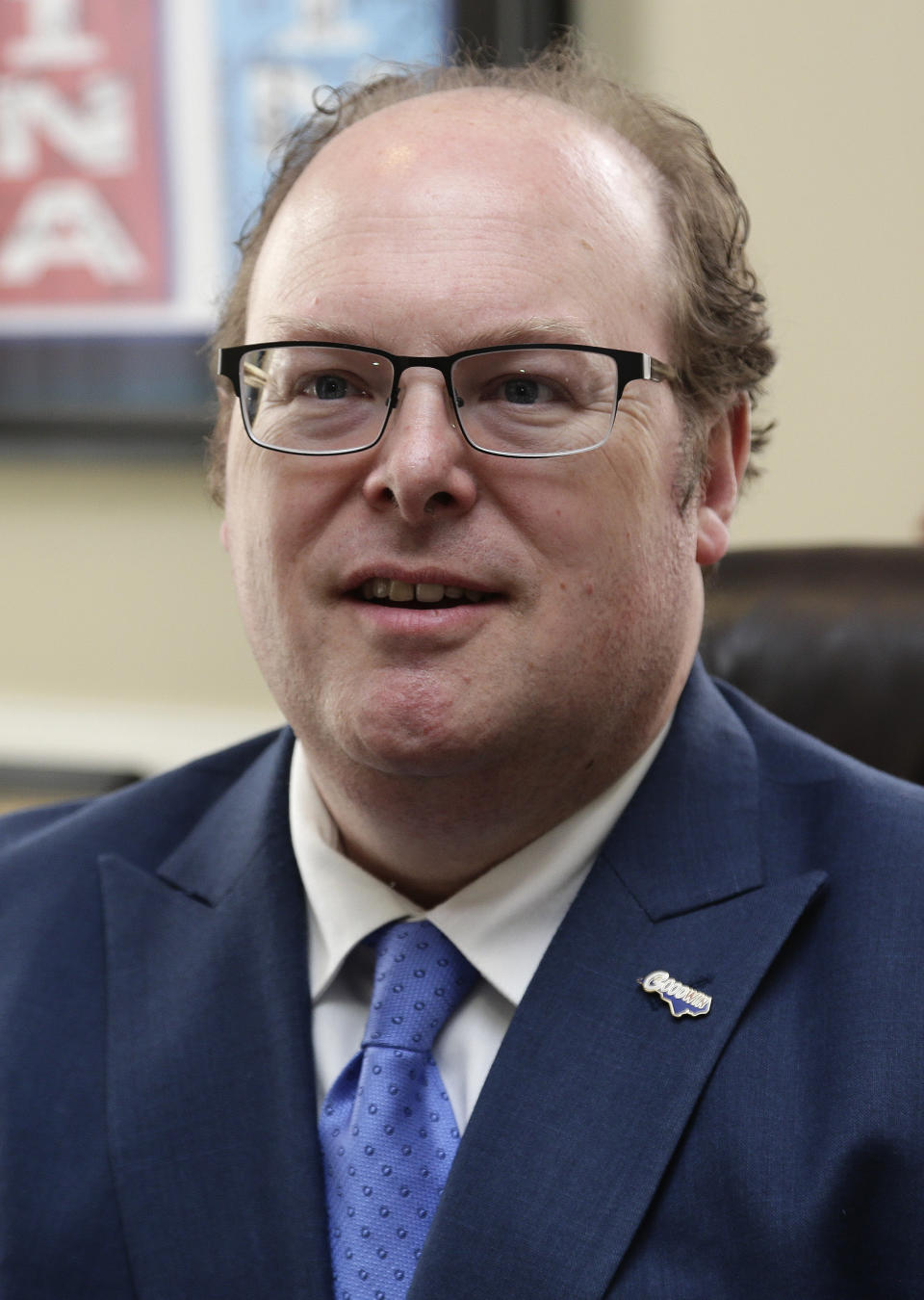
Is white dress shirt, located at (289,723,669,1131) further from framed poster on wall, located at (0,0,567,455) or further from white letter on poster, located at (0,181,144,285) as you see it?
white letter on poster, located at (0,181,144,285)

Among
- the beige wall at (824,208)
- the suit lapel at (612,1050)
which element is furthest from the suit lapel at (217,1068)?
the beige wall at (824,208)

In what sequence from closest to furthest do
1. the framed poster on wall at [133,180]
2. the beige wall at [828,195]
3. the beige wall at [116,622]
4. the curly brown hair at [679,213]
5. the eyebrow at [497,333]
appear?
the eyebrow at [497,333] < the curly brown hair at [679,213] < the beige wall at [828,195] < the framed poster on wall at [133,180] < the beige wall at [116,622]

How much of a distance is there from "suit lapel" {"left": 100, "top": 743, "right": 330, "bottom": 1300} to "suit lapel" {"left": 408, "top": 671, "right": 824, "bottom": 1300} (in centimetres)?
14

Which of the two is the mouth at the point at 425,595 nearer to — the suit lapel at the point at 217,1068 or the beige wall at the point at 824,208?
the suit lapel at the point at 217,1068

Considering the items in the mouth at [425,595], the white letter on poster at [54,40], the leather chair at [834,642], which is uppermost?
the white letter on poster at [54,40]

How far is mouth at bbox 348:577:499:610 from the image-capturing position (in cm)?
110

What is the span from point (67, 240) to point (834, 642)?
198cm

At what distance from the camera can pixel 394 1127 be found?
1.09 metres

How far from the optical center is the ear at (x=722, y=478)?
1.29 metres

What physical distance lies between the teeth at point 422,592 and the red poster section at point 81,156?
1.94 metres

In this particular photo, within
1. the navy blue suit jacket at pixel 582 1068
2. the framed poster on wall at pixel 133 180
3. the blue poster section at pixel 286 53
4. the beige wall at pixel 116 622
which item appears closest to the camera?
the navy blue suit jacket at pixel 582 1068

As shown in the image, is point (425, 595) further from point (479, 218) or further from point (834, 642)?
point (834, 642)

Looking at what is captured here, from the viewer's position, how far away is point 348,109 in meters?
1.39

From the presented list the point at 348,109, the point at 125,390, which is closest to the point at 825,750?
the point at 348,109
